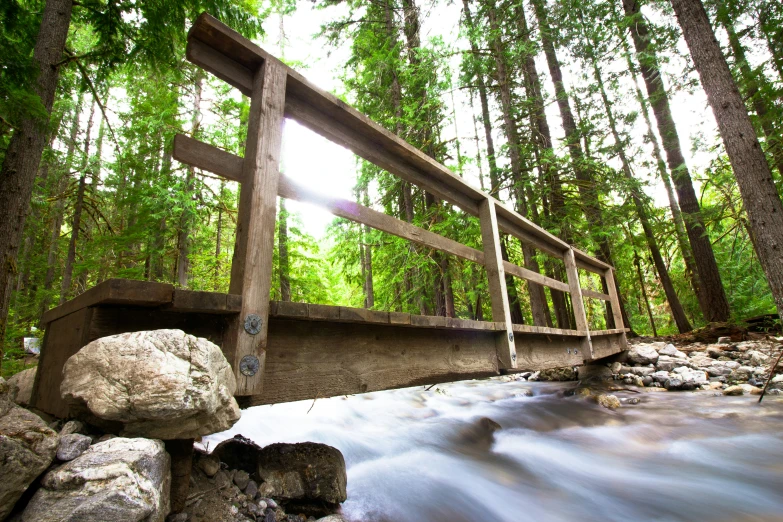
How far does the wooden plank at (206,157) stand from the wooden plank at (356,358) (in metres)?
0.81

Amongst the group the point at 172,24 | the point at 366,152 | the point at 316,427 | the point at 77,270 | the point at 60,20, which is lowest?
the point at 316,427

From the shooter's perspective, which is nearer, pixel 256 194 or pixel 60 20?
pixel 256 194

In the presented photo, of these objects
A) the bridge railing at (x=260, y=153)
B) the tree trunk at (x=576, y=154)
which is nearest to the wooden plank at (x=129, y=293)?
the bridge railing at (x=260, y=153)

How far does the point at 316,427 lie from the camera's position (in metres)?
4.78

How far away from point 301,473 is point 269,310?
39.9 inches

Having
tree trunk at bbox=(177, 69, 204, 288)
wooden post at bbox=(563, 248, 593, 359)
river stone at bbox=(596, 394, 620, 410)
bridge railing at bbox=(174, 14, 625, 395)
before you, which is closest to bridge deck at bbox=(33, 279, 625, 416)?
bridge railing at bbox=(174, 14, 625, 395)

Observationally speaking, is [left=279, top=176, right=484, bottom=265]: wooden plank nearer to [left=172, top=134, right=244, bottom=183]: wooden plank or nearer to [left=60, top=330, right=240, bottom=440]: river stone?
[left=172, top=134, right=244, bottom=183]: wooden plank

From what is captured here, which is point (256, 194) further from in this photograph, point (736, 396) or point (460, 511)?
point (736, 396)

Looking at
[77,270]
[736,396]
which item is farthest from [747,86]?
[77,270]

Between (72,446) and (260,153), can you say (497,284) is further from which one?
(72,446)

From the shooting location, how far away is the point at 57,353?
6.10ft

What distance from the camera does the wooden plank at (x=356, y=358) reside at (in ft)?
7.00

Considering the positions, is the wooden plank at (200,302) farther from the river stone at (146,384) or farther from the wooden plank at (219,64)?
the wooden plank at (219,64)

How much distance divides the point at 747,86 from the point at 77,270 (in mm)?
13517
